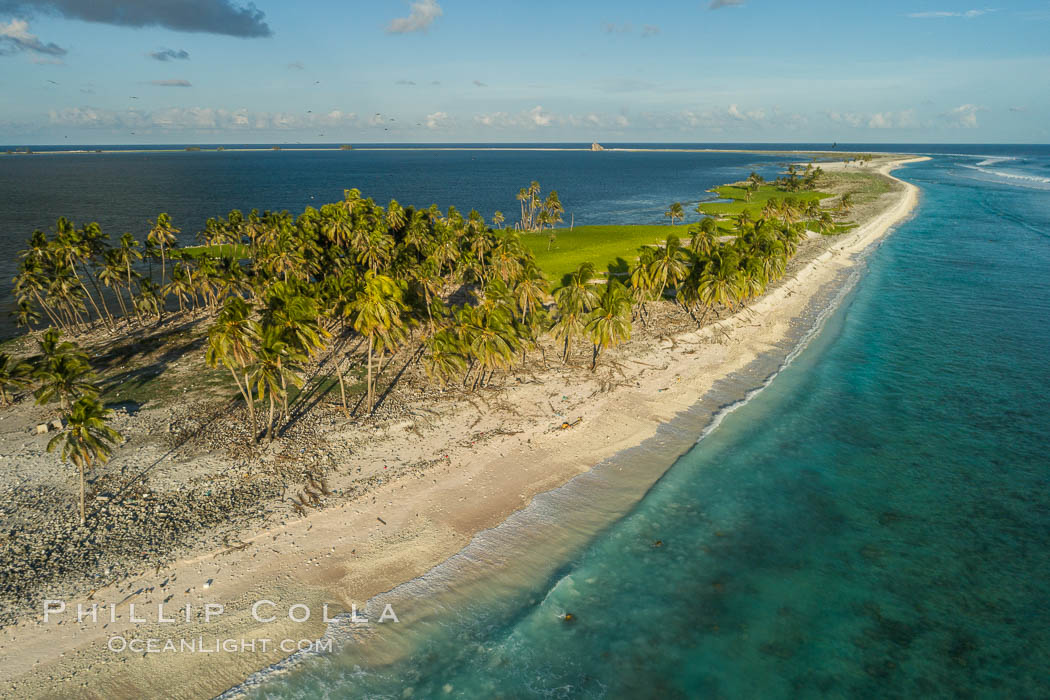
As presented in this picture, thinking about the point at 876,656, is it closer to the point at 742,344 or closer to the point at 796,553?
the point at 796,553

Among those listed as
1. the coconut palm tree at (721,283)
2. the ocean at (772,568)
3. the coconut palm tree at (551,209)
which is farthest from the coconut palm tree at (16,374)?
the coconut palm tree at (551,209)

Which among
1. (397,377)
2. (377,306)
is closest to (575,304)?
(397,377)

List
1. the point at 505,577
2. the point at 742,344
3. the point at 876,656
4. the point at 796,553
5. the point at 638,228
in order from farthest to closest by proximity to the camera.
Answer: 1. the point at 638,228
2. the point at 742,344
3. the point at 796,553
4. the point at 505,577
5. the point at 876,656

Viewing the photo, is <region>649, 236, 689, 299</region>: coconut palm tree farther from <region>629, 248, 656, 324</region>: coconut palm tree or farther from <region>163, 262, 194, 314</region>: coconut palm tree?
<region>163, 262, 194, 314</region>: coconut palm tree

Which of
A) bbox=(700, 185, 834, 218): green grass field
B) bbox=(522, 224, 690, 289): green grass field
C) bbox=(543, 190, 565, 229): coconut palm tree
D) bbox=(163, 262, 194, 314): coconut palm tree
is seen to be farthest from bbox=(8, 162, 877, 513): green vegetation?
bbox=(700, 185, 834, 218): green grass field

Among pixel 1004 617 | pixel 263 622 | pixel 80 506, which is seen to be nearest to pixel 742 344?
pixel 1004 617

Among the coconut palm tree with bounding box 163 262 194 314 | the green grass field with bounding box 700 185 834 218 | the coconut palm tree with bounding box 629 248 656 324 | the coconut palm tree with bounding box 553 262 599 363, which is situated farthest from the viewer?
the green grass field with bounding box 700 185 834 218
